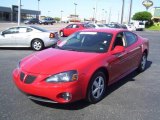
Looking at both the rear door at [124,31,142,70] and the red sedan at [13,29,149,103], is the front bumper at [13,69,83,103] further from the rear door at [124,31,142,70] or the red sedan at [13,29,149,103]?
the rear door at [124,31,142,70]

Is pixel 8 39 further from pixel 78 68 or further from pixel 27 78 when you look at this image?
pixel 78 68

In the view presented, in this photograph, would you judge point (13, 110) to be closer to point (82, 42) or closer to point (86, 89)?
point (86, 89)

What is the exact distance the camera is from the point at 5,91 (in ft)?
19.9

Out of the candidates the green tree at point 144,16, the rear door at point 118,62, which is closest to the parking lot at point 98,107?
the rear door at point 118,62

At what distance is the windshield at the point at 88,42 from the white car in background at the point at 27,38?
7.23 m

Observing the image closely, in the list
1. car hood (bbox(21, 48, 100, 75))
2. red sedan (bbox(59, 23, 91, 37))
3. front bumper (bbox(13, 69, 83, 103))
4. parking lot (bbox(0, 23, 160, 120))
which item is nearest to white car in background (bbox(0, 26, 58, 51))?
parking lot (bbox(0, 23, 160, 120))

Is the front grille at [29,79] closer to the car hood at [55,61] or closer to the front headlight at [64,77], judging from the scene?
the car hood at [55,61]

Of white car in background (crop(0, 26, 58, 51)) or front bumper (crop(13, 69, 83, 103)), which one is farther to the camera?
white car in background (crop(0, 26, 58, 51))

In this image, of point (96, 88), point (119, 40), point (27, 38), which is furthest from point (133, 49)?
point (27, 38)

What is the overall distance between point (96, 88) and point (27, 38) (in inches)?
356

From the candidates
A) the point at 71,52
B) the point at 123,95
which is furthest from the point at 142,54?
the point at 71,52

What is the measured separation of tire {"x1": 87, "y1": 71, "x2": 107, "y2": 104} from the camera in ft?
16.9

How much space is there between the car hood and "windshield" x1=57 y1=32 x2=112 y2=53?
31cm

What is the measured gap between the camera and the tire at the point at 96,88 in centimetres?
514
